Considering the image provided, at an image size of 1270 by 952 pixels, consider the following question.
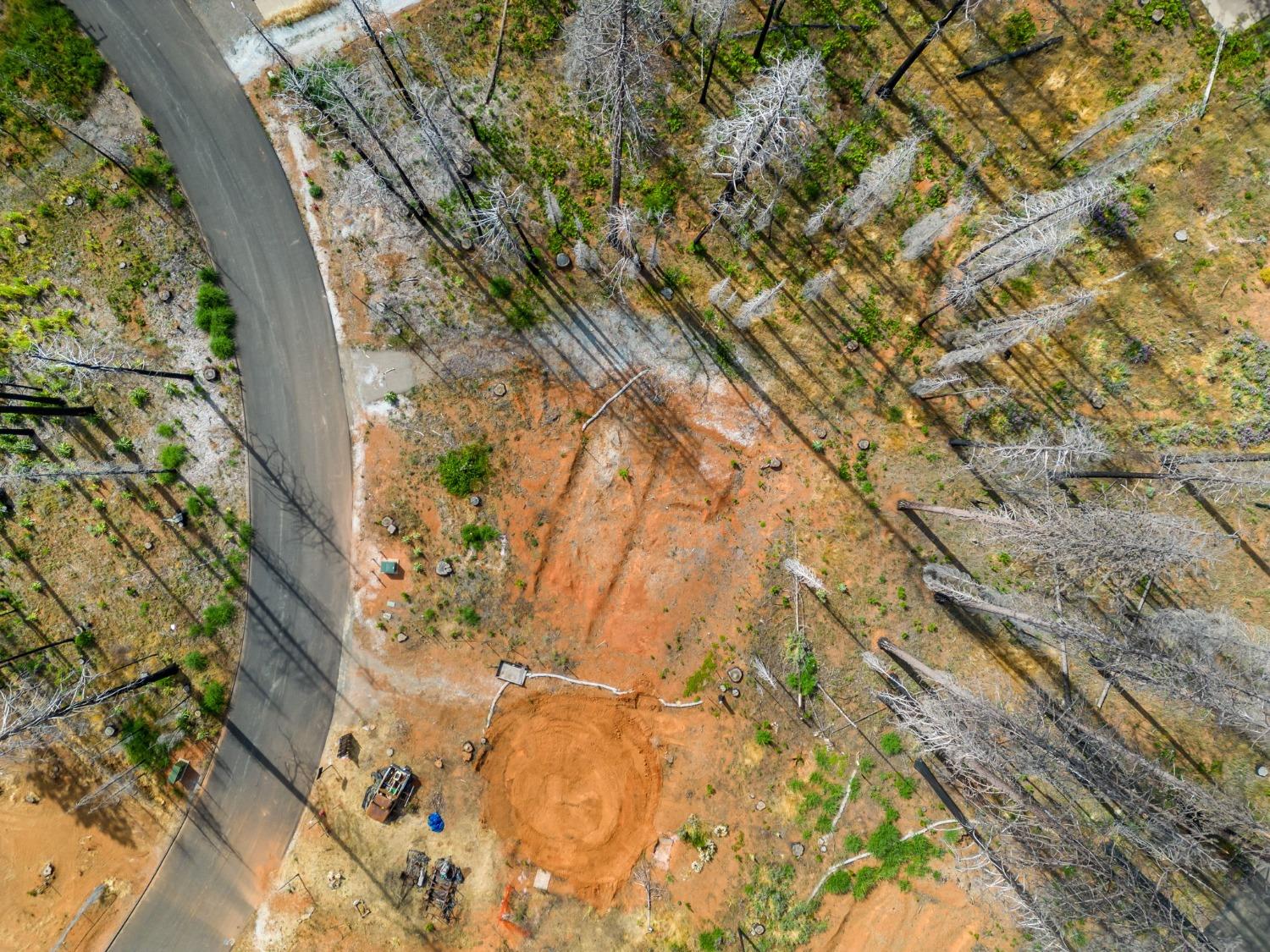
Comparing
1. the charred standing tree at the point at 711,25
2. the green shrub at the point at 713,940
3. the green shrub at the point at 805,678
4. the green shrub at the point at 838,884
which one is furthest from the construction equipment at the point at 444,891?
the charred standing tree at the point at 711,25

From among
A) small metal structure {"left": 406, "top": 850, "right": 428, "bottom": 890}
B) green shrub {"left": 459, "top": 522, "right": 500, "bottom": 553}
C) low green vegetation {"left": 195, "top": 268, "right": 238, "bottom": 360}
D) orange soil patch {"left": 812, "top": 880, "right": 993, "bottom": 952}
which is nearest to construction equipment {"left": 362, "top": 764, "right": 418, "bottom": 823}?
small metal structure {"left": 406, "top": 850, "right": 428, "bottom": 890}

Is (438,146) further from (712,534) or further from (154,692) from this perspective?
(154,692)

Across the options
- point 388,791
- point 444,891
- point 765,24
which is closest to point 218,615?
point 388,791

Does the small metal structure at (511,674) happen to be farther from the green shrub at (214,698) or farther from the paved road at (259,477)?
the green shrub at (214,698)

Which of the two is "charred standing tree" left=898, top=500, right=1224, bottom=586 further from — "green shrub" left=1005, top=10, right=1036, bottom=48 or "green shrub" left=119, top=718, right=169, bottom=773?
"green shrub" left=119, top=718, right=169, bottom=773

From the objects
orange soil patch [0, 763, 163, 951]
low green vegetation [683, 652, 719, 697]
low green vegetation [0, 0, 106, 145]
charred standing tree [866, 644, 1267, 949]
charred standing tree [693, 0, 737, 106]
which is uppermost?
low green vegetation [0, 0, 106, 145]

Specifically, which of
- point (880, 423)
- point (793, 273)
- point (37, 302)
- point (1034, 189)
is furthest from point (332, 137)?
point (1034, 189)

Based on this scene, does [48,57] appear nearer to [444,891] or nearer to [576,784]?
[576,784]
